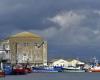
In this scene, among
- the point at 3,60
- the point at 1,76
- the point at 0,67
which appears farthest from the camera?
the point at 3,60

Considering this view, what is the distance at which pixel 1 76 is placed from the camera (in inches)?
5979

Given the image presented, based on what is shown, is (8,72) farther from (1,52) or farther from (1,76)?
(1,76)

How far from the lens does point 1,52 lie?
198 metres

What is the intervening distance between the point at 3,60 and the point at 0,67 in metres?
12.3

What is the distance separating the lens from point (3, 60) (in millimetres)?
193250

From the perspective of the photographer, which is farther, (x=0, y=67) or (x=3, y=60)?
(x=3, y=60)

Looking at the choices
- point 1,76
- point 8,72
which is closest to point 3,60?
point 8,72

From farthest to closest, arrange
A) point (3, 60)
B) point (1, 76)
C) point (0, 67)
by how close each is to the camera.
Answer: point (3, 60) → point (0, 67) → point (1, 76)

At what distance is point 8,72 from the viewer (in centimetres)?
19588

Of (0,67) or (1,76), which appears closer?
(1,76)

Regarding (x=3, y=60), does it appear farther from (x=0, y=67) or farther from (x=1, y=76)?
(x=1, y=76)

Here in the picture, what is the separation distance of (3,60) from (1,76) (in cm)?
4162

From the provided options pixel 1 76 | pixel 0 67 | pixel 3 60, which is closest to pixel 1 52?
pixel 3 60

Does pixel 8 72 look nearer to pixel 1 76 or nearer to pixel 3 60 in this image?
→ pixel 3 60
